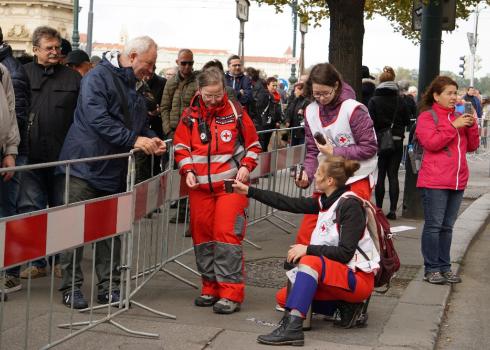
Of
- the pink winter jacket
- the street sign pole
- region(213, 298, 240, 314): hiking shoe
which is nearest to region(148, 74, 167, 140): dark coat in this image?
the street sign pole

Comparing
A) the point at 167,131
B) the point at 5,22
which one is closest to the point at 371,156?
the point at 167,131

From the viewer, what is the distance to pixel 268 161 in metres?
10.7

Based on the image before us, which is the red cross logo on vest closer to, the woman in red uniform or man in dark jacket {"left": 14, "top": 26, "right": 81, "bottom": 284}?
the woman in red uniform

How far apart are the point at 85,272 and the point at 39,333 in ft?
6.64

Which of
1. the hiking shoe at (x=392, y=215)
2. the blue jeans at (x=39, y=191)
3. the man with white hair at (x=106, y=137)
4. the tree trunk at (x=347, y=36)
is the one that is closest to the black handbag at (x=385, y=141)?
the hiking shoe at (x=392, y=215)

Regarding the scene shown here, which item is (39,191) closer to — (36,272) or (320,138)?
(36,272)

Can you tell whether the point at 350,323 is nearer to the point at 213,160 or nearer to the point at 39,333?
the point at 213,160

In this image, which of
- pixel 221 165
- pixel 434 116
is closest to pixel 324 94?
pixel 221 165

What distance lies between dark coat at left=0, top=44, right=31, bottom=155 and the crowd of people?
0.03 ft

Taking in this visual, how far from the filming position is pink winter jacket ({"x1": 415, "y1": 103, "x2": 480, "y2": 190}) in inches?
322

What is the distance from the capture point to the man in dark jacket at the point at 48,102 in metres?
7.94

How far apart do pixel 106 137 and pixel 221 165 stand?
851 millimetres

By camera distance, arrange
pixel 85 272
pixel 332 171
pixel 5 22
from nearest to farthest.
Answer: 1. pixel 332 171
2. pixel 85 272
3. pixel 5 22

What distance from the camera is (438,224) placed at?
328 inches
